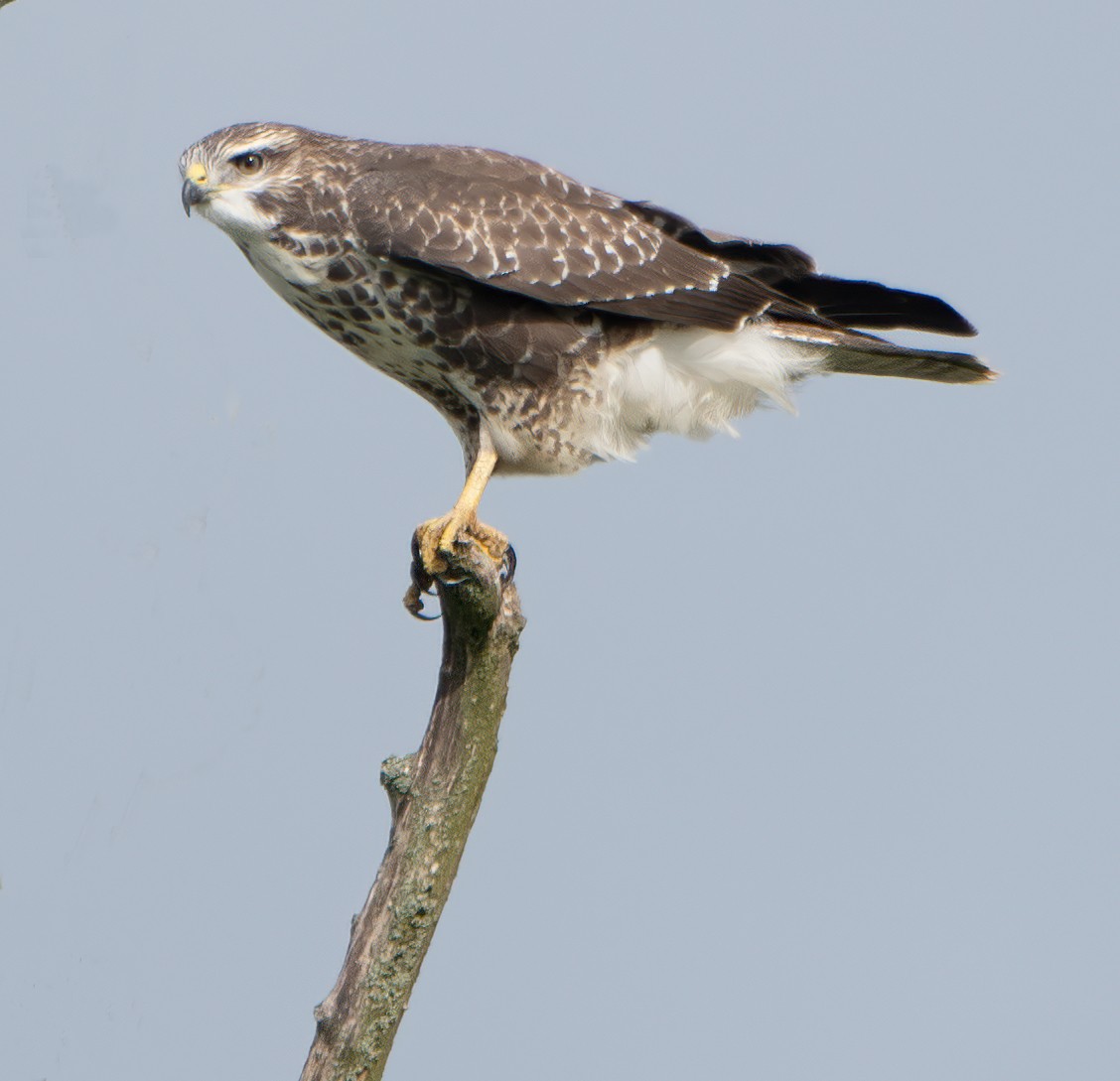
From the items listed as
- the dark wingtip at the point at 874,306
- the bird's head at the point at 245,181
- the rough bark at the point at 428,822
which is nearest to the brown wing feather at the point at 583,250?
the dark wingtip at the point at 874,306

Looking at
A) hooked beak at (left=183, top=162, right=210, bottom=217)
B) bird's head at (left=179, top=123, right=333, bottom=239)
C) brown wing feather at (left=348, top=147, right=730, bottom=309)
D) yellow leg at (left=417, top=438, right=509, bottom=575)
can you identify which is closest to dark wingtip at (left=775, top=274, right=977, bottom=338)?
brown wing feather at (left=348, top=147, right=730, bottom=309)

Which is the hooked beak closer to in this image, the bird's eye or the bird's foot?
the bird's eye

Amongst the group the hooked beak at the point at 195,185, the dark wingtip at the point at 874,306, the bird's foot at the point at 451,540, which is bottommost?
Result: the bird's foot at the point at 451,540

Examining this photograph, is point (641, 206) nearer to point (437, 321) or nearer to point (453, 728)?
point (437, 321)

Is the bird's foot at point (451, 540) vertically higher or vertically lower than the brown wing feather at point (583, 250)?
lower

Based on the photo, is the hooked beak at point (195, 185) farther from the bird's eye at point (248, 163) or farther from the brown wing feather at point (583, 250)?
the brown wing feather at point (583, 250)

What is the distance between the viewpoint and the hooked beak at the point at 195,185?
15.0ft

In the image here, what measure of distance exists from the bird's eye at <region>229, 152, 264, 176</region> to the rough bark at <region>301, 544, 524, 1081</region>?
1445 millimetres

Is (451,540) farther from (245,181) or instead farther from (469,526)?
(245,181)

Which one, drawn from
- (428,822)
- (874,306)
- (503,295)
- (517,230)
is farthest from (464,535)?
(874,306)

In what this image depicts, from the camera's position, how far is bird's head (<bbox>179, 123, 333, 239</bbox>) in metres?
4.58

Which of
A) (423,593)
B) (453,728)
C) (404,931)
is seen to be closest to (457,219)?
(423,593)

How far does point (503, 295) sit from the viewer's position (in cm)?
455

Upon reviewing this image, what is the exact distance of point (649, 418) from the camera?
4914 millimetres
